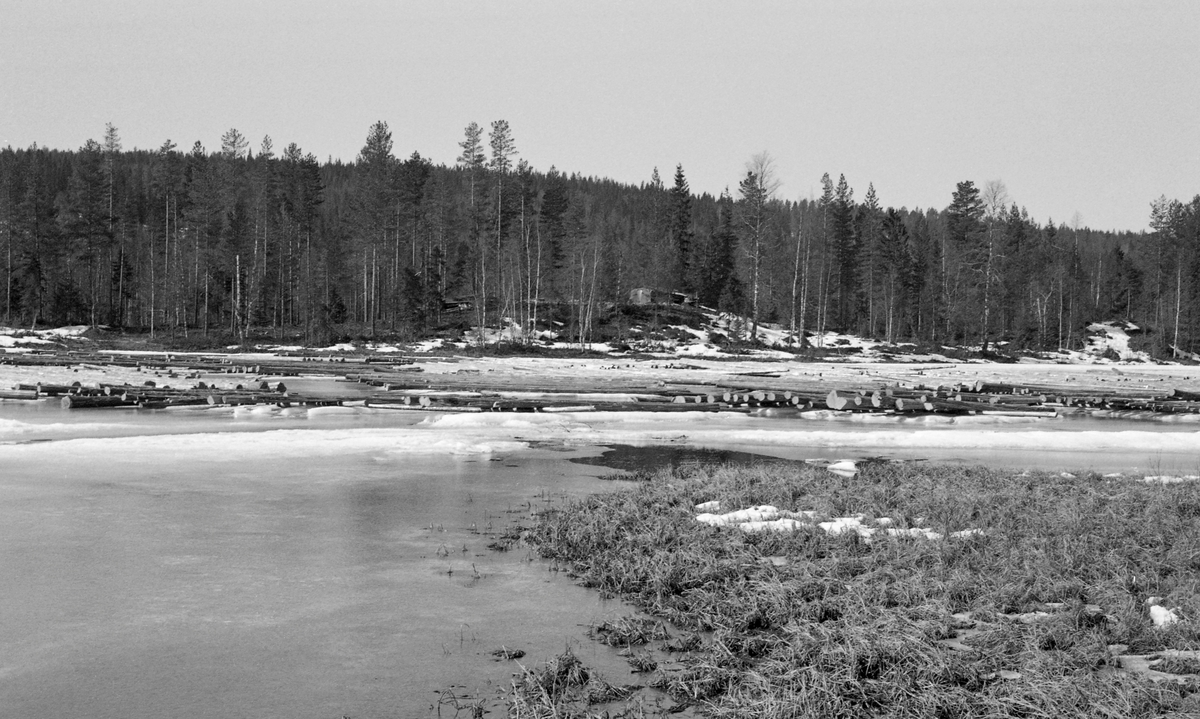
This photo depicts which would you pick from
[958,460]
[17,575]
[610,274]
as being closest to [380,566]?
[17,575]

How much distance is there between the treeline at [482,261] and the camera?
66.3m

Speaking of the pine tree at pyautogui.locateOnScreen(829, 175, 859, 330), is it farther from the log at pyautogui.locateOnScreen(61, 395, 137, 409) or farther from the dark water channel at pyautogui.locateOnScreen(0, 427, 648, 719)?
the dark water channel at pyautogui.locateOnScreen(0, 427, 648, 719)

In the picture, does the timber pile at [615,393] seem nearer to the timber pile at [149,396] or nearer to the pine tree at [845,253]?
the timber pile at [149,396]

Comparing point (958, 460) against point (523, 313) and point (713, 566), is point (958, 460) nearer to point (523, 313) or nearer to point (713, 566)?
point (713, 566)

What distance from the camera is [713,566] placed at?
25.8 ft

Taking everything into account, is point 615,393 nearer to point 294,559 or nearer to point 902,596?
point 294,559

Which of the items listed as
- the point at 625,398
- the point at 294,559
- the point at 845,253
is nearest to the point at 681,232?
the point at 845,253

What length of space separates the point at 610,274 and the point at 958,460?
194 ft

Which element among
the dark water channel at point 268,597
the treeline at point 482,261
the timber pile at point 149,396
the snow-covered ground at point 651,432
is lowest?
the dark water channel at point 268,597

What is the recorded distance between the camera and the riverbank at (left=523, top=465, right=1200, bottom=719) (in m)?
5.18

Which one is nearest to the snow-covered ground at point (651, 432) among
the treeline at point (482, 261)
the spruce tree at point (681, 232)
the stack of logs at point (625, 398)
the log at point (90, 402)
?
the log at point (90, 402)

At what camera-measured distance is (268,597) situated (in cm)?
753

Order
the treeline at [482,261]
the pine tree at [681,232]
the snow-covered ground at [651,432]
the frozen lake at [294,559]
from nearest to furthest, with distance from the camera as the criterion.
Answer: the frozen lake at [294,559] → the snow-covered ground at [651,432] → the treeline at [482,261] → the pine tree at [681,232]

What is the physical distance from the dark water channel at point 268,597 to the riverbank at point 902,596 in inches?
26.6
